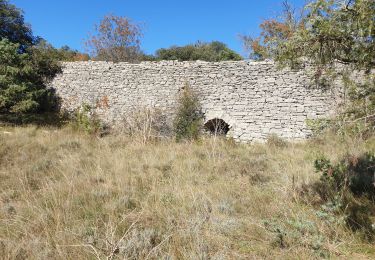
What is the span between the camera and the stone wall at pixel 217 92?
10.3 m

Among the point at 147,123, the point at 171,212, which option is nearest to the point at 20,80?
the point at 147,123

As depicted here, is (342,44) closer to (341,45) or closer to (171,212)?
(341,45)

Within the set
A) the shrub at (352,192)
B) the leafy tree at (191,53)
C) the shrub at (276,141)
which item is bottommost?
the shrub at (352,192)

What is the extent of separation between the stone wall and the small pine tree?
32cm

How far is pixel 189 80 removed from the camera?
11.8 m

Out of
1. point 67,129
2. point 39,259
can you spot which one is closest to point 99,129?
point 67,129

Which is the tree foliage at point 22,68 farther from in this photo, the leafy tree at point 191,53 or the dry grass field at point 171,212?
the leafy tree at point 191,53

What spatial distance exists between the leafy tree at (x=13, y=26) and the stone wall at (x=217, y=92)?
2829 mm

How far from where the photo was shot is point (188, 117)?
11242mm

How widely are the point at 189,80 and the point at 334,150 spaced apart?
6.29 meters

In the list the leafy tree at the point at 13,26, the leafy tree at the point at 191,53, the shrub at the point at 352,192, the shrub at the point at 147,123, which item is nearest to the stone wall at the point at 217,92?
the shrub at the point at 147,123

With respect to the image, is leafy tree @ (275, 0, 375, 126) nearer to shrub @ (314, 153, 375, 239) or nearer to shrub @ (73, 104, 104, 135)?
shrub @ (314, 153, 375, 239)

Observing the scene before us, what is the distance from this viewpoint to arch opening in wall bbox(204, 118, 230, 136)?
37.8ft

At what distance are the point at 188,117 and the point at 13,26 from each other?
9600 millimetres
